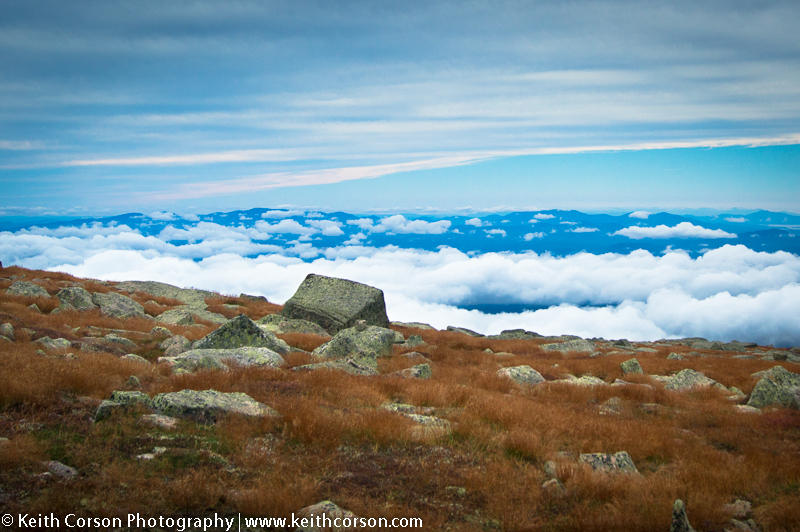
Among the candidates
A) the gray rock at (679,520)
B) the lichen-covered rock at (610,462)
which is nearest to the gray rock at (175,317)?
the lichen-covered rock at (610,462)

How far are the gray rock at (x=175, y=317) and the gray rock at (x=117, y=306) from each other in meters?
0.87

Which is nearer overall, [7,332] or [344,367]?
[7,332]

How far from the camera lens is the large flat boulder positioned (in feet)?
74.1

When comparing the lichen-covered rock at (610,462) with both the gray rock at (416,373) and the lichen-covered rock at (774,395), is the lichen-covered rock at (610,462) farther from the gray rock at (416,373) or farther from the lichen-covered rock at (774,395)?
the lichen-covered rock at (774,395)

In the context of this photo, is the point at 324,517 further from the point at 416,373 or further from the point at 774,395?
the point at 774,395

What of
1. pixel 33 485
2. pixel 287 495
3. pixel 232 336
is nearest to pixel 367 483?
pixel 287 495

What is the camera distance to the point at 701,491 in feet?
18.7

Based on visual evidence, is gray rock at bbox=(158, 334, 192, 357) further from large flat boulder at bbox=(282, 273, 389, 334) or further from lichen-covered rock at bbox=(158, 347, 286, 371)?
large flat boulder at bbox=(282, 273, 389, 334)

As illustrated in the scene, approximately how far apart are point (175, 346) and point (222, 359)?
2988 mm

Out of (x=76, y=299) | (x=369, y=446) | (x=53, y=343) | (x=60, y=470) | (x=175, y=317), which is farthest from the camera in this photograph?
(x=175, y=317)

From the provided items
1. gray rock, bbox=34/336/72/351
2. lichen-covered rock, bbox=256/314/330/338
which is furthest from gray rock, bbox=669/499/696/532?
lichen-covered rock, bbox=256/314/330/338

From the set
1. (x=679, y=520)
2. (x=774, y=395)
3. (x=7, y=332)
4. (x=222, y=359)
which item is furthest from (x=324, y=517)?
(x=774, y=395)

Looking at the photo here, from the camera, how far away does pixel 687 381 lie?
15.2 metres

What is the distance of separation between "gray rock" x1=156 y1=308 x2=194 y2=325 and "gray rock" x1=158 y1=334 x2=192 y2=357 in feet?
21.1
